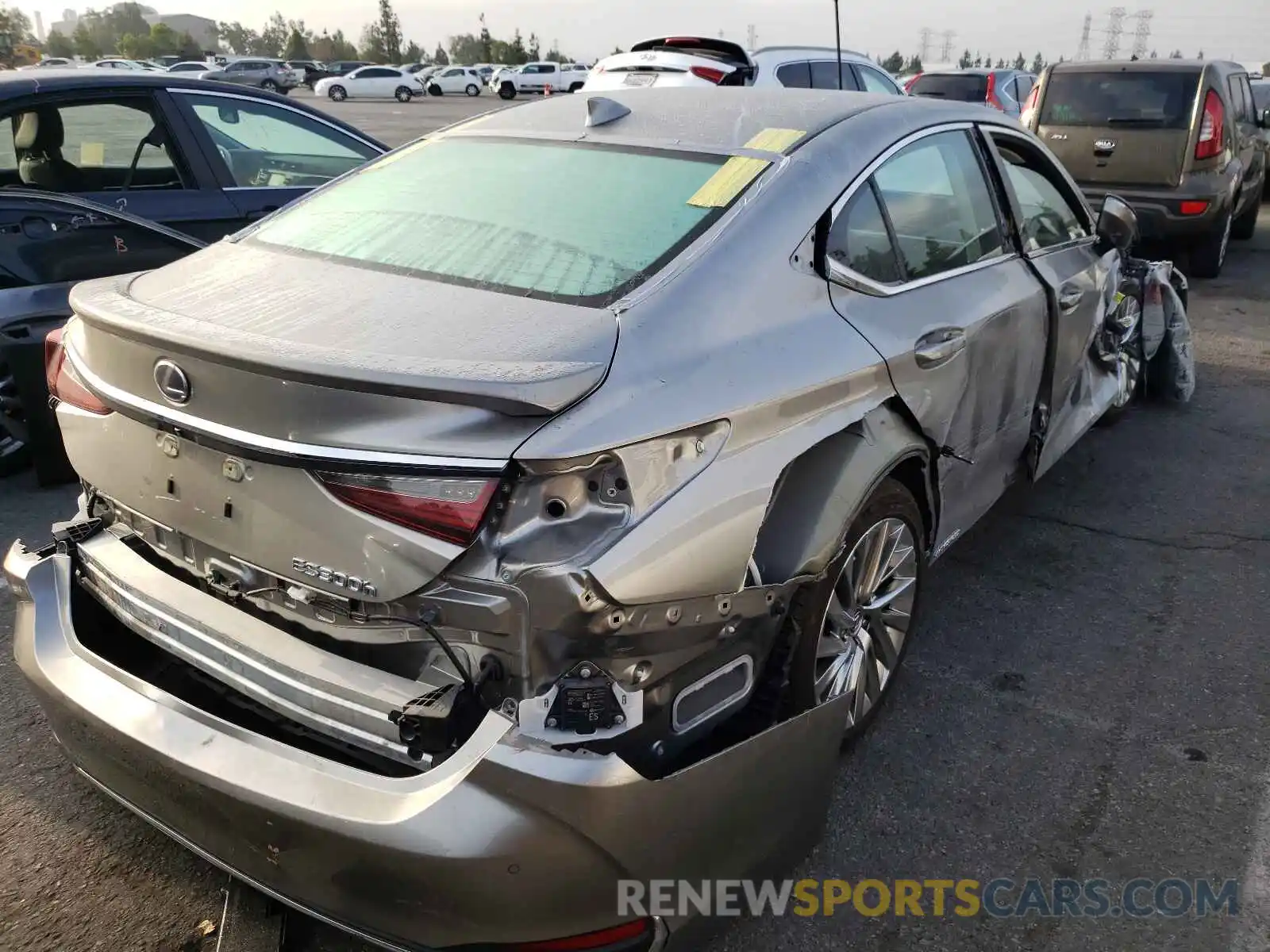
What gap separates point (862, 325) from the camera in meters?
2.57

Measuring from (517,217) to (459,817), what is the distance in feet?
5.09

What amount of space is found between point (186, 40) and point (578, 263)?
111m

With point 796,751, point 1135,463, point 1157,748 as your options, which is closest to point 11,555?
point 796,751

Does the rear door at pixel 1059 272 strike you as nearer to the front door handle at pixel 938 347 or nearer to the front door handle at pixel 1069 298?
the front door handle at pixel 1069 298

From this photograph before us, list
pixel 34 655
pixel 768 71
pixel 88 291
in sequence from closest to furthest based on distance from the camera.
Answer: pixel 34 655 < pixel 88 291 < pixel 768 71

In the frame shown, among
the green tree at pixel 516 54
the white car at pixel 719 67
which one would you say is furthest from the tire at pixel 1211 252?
the green tree at pixel 516 54

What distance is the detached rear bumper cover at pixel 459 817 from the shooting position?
1739 millimetres

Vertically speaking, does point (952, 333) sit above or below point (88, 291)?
below

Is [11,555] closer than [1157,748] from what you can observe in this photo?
Yes

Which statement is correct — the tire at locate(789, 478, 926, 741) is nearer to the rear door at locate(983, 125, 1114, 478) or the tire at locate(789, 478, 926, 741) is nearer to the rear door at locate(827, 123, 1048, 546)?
the rear door at locate(827, 123, 1048, 546)

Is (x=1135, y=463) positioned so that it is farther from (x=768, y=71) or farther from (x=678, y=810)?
(x=768, y=71)

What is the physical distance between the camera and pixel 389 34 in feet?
304

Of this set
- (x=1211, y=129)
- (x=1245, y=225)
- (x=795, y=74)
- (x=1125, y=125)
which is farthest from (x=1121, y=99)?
(x=1245, y=225)

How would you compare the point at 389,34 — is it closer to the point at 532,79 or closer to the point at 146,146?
the point at 532,79
